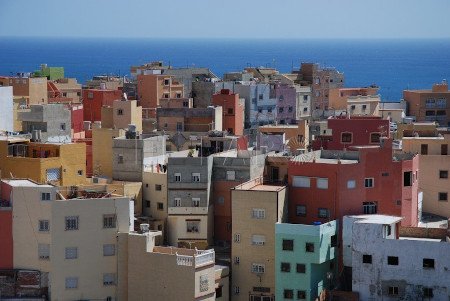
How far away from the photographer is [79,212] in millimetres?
36531

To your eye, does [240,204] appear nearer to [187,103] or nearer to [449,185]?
[449,185]

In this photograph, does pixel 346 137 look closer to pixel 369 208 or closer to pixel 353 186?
pixel 369 208

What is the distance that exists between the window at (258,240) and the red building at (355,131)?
9.39 meters

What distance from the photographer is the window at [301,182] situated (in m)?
40.4

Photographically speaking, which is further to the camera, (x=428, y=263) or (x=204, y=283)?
(x=204, y=283)

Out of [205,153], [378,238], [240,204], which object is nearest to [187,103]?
[205,153]

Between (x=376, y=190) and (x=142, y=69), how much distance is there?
38.3m

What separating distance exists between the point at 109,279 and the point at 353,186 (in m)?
8.77

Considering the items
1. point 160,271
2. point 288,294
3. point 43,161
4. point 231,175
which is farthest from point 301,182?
point 43,161

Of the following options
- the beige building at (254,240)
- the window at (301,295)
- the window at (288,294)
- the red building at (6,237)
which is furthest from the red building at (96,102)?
the window at (301,295)

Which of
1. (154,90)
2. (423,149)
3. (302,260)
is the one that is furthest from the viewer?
(154,90)

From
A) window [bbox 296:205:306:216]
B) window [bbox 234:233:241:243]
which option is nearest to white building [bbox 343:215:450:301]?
window [bbox 296:205:306:216]

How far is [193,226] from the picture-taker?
42.3m

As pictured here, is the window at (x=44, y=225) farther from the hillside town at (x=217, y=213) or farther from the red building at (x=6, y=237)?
the red building at (x=6, y=237)
